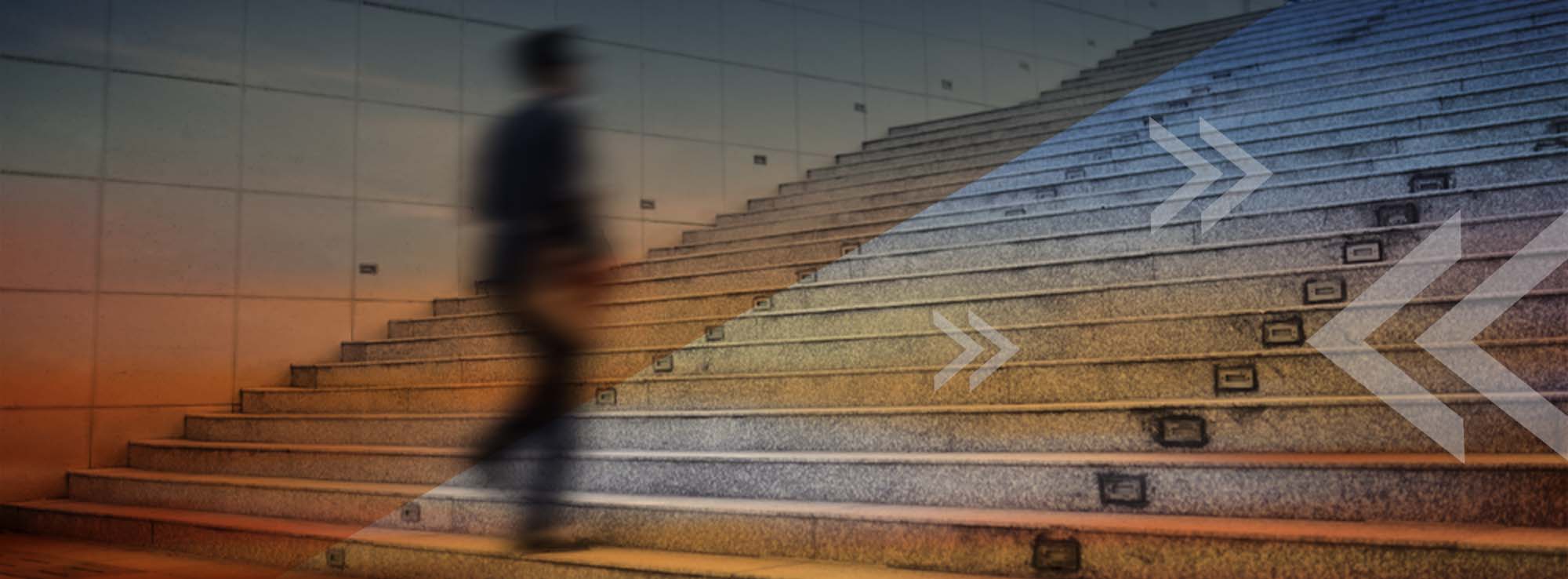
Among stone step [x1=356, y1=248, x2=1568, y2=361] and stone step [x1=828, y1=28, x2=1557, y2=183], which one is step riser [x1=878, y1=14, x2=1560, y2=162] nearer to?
stone step [x1=828, y1=28, x2=1557, y2=183]

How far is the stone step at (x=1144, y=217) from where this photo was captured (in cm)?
480

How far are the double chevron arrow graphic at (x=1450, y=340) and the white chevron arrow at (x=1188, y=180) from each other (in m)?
1.34

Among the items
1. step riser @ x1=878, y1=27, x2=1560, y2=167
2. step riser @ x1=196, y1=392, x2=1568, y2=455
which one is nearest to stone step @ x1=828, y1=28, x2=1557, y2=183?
step riser @ x1=878, y1=27, x2=1560, y2=167

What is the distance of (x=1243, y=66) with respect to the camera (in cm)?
829

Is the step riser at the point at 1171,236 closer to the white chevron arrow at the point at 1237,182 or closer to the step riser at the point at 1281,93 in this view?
the white chevron arrow at the point at 1237,182

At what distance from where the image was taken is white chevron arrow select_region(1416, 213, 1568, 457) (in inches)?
119

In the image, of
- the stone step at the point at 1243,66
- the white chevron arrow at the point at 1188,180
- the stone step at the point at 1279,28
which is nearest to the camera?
the white chevron arrow at the point at 1188,180

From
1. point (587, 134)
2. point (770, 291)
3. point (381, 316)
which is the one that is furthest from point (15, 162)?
point (587, 134)

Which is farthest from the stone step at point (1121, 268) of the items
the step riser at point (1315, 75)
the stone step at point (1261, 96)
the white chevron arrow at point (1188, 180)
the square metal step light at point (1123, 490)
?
the step riser at point (1315, 75)

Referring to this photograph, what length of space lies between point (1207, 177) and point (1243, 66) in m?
2.62

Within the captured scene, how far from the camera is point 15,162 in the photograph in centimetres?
623

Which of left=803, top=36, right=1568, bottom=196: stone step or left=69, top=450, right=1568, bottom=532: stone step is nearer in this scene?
left=69, top=450, right=1568, bottom=532: stone step

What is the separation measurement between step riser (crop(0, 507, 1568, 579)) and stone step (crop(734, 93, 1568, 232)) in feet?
10.7

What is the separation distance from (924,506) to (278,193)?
4697 mm
